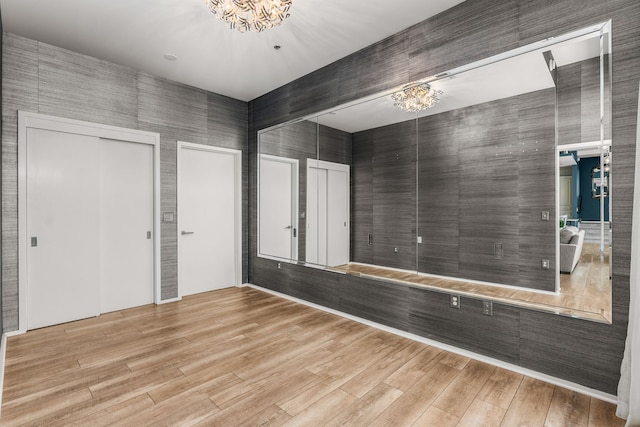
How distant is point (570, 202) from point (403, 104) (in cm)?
171

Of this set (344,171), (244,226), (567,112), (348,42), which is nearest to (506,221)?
(567,112)

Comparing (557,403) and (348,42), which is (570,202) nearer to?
(557,403)

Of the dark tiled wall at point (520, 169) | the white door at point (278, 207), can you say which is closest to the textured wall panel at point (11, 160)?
the white door at point (278, 207)

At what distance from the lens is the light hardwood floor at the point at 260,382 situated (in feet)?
6.31

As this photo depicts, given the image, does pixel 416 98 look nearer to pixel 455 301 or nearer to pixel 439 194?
pixel 439 194

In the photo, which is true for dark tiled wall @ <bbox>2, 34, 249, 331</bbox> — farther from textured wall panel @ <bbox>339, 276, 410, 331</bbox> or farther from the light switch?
textured wall panel @ <bbox>339, 276, 410, 331</bbox>

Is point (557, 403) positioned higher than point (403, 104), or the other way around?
point (403, 104)

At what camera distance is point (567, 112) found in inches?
87.9

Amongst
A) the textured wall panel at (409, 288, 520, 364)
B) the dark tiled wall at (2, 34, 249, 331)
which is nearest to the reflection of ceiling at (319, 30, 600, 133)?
the textured wall panel at (409, 288, 520, 364)

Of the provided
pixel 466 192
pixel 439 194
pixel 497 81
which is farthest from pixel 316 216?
pixel 497 81

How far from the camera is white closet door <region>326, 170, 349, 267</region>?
3781mm

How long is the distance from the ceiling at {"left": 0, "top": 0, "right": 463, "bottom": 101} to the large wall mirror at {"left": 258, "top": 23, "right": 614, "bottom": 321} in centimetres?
65

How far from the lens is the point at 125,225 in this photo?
399cm

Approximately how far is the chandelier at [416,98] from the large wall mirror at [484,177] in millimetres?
10
